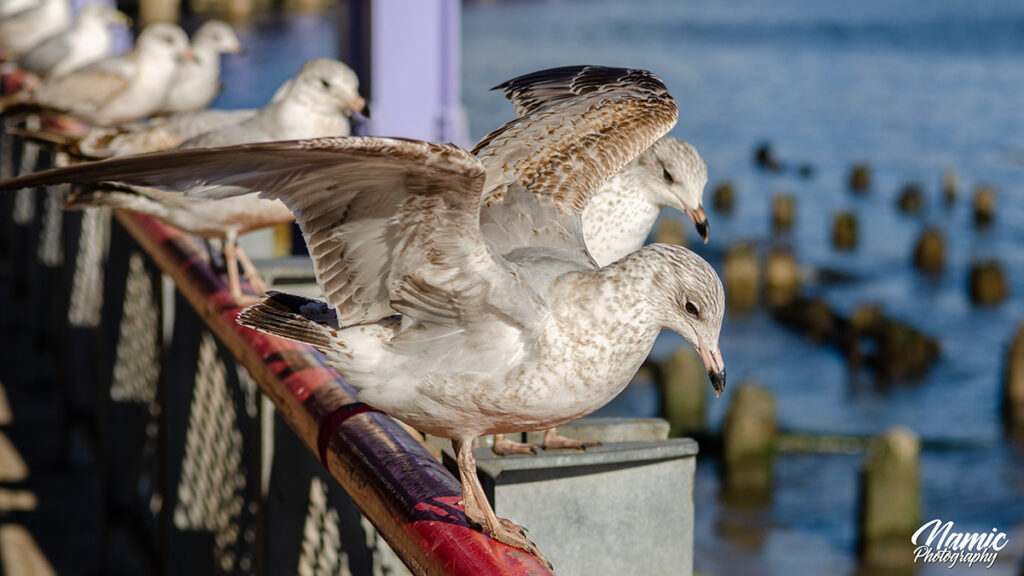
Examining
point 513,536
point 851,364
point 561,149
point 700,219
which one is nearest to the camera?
point 513,536

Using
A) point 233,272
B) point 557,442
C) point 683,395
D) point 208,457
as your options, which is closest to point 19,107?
point 233,272

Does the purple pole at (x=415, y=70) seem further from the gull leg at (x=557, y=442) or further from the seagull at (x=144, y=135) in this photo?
the gull leg at (x=557, y=442)

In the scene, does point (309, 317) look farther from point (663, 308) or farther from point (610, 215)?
point (610, 215)

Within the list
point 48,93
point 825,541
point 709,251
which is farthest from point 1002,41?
point 48,93

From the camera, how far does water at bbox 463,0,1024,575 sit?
43.6 ft

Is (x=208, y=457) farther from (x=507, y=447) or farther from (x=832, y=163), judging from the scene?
(x=832, y=163)

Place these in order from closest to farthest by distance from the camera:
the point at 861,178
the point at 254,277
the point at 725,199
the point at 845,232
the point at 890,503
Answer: the point at 254,277 < the point at 890,503 < the point at 845,232 < the point at 725,199 < the point at 861,178

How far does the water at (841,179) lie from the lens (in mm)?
13281

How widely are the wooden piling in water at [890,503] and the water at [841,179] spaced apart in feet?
1.49

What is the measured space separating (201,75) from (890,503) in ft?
22.7

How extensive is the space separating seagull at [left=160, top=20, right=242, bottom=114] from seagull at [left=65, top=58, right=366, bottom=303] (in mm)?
2727

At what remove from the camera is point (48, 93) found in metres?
6.57

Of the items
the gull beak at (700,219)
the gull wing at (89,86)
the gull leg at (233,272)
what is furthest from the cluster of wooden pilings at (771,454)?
the gull leg at (233,272)

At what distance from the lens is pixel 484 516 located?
6.33 feet
